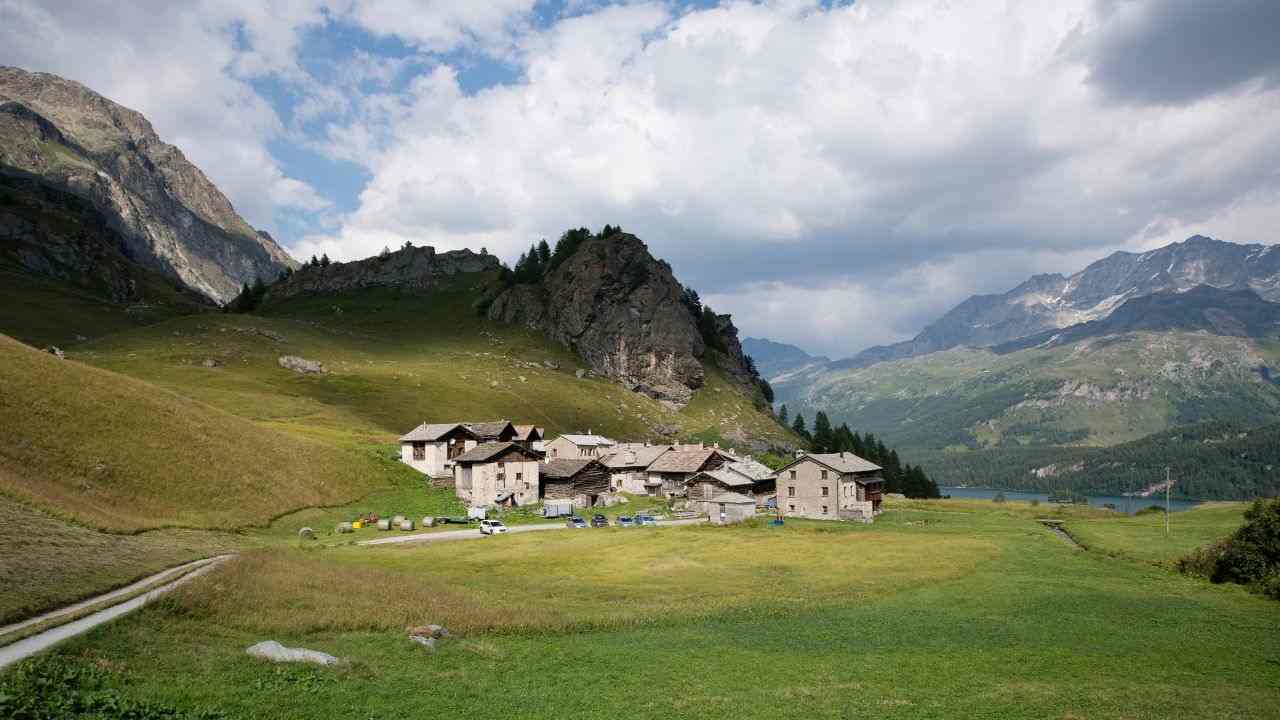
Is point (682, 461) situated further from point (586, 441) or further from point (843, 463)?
point (843, 463)

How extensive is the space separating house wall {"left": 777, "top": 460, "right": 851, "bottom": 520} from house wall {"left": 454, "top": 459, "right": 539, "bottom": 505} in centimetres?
3696

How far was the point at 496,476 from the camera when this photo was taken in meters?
107

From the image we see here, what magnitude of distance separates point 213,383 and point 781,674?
15994 centimetres

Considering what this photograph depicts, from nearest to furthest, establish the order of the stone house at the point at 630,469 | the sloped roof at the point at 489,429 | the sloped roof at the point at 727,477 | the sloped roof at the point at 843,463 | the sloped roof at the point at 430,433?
the sloped roof at the point at 843,463 → the sloped roof at the point at 727,477 → the sloped roof at the point at 430,433 → the sloped roof at the point at 489,429 → the stone house at the point at 630,469

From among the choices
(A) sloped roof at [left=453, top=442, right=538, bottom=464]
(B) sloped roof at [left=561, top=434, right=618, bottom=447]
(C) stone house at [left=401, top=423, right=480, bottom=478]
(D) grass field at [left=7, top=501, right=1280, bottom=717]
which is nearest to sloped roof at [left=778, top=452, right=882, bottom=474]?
(A) sloped roof at [left=453, top=442, right=538, bottom=464]

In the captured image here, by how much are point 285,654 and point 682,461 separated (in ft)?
329

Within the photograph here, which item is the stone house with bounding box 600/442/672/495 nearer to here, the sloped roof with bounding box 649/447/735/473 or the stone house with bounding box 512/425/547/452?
the sloped roof with bounding box 649/447/735/473

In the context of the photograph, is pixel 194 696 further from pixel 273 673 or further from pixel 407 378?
pixel 407 378

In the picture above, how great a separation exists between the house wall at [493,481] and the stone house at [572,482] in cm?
332

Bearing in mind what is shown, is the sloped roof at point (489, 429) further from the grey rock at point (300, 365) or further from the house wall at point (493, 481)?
the grey rock at point (300, 365)

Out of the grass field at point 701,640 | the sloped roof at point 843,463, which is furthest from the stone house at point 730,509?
the grass field at point 701,640

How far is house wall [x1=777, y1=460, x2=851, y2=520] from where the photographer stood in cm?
10512

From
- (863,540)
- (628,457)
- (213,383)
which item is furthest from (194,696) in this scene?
(213,383)

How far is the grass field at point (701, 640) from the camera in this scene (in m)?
25.4
